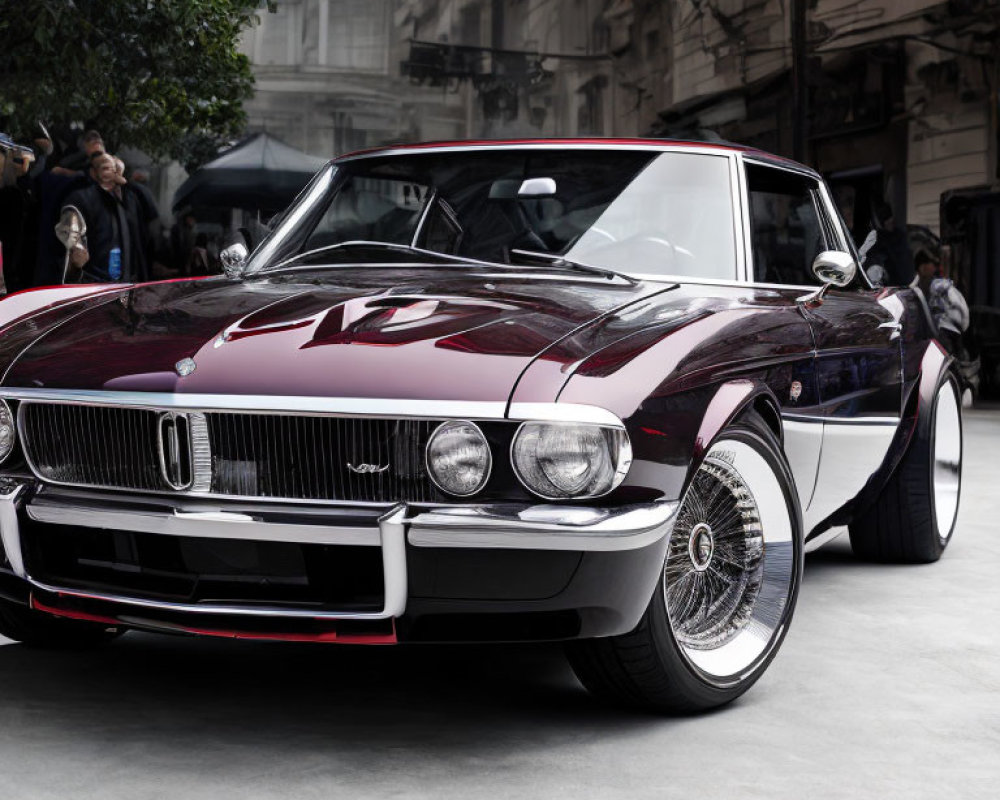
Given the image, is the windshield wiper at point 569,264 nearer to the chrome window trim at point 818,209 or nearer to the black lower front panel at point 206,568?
the chrome window trim at point 818,209

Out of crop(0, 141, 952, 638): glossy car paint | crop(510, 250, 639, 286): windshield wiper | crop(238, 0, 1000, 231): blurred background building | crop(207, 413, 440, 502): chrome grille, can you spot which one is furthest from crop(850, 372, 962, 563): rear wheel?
crop(238, 0, 1000, 231): blurred background building

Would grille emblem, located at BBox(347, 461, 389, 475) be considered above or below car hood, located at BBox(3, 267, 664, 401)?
below

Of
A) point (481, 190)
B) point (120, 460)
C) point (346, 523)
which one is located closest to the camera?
point (346, 523)

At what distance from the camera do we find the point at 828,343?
4.46m

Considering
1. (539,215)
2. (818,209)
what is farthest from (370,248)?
(818,209)

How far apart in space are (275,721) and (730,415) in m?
1.24

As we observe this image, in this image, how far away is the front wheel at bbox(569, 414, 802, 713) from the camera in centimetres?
342

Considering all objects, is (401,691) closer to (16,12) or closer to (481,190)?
(481,190)

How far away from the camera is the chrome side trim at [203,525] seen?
10.1ft

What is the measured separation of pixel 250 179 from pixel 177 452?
18060 mm

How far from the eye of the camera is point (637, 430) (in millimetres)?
3186

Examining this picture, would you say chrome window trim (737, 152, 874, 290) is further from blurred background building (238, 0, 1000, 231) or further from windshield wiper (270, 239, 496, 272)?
blurred background building (238, 0, 1000, 231)

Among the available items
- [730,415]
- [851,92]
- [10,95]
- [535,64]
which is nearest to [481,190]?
[730,415]

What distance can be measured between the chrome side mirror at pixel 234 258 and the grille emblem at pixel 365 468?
162 centimetres
